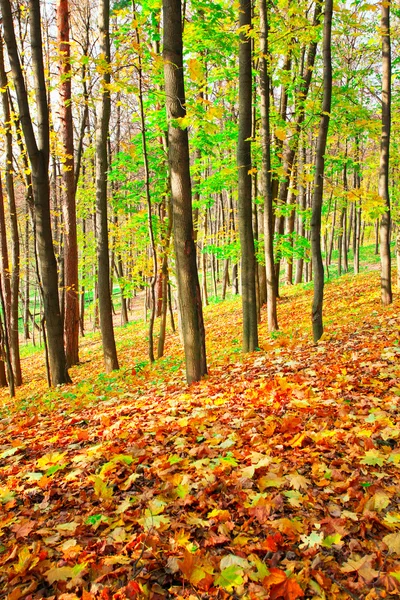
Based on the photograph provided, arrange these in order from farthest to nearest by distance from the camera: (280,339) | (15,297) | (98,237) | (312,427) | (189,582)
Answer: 1. (15,297)
2. (98,237)
3. (280,339)
4. (312,427)
5. (189,582)

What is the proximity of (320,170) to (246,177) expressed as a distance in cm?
142

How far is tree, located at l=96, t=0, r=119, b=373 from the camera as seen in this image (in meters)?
8.70

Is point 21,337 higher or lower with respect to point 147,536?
lower

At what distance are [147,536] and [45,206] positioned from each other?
746 cm

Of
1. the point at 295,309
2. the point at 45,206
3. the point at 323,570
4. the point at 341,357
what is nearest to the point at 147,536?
the point at 323,570

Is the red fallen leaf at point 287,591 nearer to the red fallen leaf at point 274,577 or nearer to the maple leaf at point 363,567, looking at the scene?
the red fallen leaf at point 274,577

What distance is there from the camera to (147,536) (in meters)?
2.52

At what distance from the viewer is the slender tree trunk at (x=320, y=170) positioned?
6.73 metres

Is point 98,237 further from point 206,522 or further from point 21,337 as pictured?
point 21,337

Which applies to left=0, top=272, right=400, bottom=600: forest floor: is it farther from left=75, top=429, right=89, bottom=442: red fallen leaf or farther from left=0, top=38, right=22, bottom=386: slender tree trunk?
left=0, top=38, right=22, bottom=386: slender tree trunk

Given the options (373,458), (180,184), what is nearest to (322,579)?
(373,458)

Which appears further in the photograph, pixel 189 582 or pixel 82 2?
pixel 82 2

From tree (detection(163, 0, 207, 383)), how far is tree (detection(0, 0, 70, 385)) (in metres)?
3.57

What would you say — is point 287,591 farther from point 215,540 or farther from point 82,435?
point 82,435
